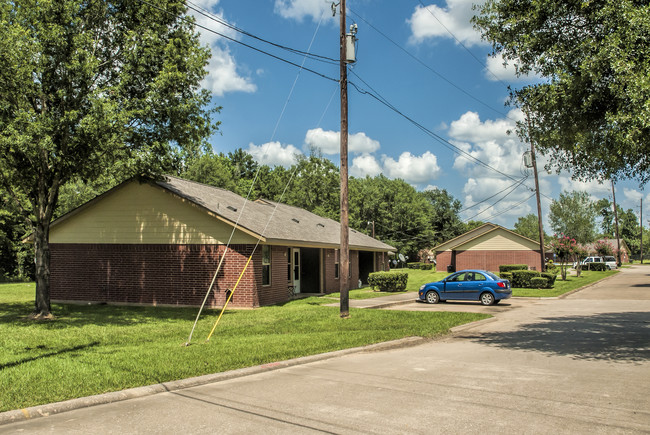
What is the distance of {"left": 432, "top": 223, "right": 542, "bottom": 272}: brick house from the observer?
52812 mm

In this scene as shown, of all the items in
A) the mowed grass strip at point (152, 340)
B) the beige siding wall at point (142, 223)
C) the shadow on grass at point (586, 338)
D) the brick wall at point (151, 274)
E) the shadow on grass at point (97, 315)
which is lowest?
the shadow on grass at point (586, 338)

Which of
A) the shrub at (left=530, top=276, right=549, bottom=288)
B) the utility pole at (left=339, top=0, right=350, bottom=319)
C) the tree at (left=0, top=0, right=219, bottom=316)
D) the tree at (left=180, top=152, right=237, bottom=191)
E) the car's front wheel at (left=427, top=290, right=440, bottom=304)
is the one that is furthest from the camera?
the tree at (left=180, top=152, right=237, bottom=191)

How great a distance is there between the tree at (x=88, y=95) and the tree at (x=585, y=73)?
400 inches

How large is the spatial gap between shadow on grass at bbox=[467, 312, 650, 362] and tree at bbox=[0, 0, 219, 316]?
11858 millimetres

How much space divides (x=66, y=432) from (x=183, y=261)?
610 inches

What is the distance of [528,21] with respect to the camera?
37.1 feet

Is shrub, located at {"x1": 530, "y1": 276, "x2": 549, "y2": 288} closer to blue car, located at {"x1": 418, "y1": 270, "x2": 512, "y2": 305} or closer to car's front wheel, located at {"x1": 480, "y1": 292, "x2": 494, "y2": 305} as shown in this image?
blue car, located at {"x1": 418, "y1": 270, "x2": 512, "y2": 305}

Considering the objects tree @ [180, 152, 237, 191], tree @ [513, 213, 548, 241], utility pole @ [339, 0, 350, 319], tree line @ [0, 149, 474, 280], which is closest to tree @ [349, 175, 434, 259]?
tree line @ [0, 149, 474, 280]

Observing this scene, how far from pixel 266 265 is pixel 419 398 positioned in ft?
48.8

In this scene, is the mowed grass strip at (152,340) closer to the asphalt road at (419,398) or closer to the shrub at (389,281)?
the asphalt road at (419,398)

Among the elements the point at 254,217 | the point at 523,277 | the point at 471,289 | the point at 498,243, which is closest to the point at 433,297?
the point at 471,289

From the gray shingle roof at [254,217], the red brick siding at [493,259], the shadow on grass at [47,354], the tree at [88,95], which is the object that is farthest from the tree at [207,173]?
the shadow on grass at [47,354]

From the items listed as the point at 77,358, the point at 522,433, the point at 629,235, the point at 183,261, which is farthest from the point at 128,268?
the point at 629,235

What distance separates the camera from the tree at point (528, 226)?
120 metres
